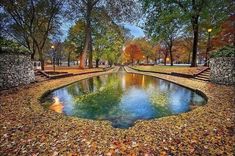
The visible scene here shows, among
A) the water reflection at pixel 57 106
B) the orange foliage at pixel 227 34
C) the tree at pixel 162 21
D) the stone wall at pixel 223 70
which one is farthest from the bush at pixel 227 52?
the water reflection at pixel 57 106

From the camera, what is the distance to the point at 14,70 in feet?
40.4

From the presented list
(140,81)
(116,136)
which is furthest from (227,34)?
(116,136)

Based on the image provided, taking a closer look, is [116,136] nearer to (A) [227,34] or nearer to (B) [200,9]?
(B) [200,9]

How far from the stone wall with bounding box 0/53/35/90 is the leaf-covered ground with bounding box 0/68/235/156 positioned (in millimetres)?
6519

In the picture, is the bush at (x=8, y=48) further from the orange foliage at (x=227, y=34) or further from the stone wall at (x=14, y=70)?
the orange foliage at (x=227, y=34)

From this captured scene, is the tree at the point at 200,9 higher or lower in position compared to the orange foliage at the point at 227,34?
higher

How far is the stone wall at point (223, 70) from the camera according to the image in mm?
11289

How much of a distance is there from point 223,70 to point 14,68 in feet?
46.4

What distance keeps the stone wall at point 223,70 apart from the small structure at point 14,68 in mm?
14114

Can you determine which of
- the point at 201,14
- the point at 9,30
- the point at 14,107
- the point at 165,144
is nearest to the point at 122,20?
the point at 201,14

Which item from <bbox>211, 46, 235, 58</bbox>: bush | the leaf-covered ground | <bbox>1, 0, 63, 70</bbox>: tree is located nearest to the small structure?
the leaf-covered ground

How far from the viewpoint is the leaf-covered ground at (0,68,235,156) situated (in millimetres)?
3596

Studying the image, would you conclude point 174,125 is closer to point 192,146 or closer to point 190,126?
point 190,126

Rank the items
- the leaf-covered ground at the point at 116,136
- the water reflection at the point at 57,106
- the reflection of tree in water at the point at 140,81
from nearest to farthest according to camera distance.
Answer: the leaf-covered ground at the point at 116,136
the water reflection at the point at 57,106
the reflection of tree in water at the point at 140,81
